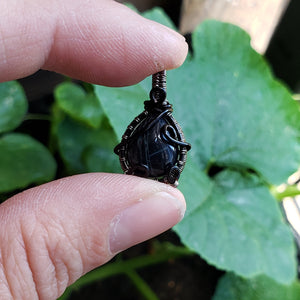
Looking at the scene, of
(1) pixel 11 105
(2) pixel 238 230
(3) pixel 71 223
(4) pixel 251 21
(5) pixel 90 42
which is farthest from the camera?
(4) pixel 251 21

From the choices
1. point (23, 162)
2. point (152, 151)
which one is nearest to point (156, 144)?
point (152, 151)

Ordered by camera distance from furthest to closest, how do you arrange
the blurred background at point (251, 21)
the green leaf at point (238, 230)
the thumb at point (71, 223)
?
the blurred background at point (251, 21), the green leaf at point (238, 230), the thumb at point (71, 223)

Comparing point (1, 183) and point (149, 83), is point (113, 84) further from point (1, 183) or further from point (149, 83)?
point (1, 183)

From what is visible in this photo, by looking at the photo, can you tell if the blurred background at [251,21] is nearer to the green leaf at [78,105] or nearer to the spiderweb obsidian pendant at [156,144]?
the green leaf at [78,105]

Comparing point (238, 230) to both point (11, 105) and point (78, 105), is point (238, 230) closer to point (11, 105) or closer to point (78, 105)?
point (78, 105)

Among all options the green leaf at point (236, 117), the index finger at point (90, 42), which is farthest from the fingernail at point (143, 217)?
the green leaf at point (236, 117)

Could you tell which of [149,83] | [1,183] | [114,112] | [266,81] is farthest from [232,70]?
[1,183]
